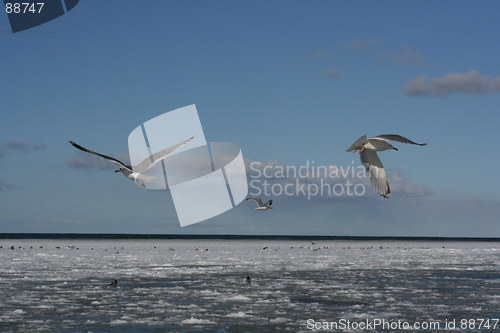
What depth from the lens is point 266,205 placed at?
2730 cm

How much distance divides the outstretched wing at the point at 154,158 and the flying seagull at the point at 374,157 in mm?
6090

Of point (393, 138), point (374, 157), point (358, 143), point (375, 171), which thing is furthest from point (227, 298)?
point (393, 138)

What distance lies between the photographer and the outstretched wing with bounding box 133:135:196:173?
15.7 meters

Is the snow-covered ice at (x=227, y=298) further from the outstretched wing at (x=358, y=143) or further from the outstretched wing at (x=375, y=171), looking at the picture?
the outstretched wing at (x=358, y=143)

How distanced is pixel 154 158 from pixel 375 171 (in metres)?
7.53

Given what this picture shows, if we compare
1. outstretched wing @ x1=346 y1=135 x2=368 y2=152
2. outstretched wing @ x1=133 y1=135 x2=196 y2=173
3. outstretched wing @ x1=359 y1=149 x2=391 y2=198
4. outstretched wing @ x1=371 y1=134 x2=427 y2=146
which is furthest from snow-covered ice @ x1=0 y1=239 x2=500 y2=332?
outstretched wing @ x1=371 y1=134 x2=427 y2=146

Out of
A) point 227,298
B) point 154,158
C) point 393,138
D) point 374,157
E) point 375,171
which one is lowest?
point 227,298

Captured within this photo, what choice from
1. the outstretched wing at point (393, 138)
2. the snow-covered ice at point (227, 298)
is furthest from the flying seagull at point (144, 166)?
the outstretched wing at point (393, 138)

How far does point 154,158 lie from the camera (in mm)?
15953

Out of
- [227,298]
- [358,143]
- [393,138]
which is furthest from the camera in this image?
[227,298]

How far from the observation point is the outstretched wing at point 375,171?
37.1 feet

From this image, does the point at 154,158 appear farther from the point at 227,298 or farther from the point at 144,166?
the point at 227,298

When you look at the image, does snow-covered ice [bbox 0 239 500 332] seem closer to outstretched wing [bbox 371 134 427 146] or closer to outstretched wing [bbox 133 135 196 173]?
outstretched wing [bbox 133 135 196 173]

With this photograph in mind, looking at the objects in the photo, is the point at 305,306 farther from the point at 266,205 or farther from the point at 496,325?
the point at 266,205
